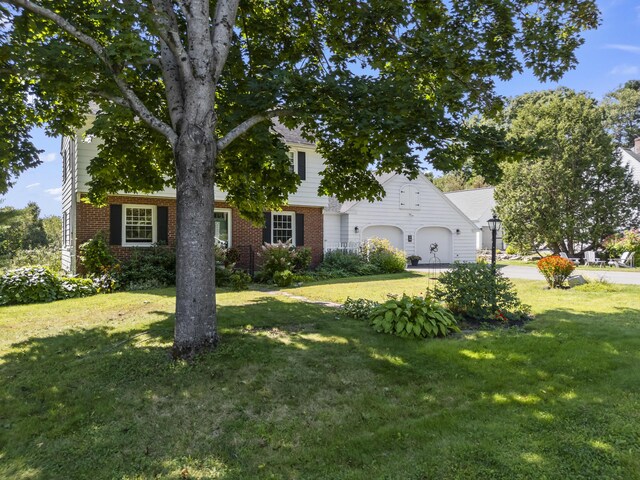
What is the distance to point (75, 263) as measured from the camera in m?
12.8

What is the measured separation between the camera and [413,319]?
6.15m

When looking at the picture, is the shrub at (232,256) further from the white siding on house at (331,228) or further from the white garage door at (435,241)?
the white garage door at (435,241)

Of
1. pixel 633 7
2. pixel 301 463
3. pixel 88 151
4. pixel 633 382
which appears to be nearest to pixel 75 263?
pixel 88 151

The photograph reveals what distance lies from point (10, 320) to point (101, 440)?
6220 mm

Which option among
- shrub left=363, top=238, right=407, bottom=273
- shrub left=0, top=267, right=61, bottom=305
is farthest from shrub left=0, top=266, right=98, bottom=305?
shrub left=363, top=238, right=407, bottom=273

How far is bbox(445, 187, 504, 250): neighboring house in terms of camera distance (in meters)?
31.0

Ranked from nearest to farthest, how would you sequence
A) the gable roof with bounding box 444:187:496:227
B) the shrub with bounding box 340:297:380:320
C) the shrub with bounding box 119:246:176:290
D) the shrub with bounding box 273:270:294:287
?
1. the shrub with bounding box 340:297:380:320
2. the shrub with bounding box 119:246:176:290
3. the shrub with bounding box 273:270:294:287
4. the gable roof with bounding box 444:187:496:227

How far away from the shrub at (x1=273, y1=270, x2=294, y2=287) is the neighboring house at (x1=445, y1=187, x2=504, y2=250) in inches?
859

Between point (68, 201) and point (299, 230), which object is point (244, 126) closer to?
point (299, 230)

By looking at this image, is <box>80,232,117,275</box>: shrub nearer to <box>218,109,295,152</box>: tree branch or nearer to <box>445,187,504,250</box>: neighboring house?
<box>218,109,295,152</box>: tree branch

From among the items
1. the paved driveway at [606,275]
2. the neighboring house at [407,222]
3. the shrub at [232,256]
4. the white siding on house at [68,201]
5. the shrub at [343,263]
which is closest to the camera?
the paved driveway at [606,275]

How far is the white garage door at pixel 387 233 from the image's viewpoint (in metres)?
20.0

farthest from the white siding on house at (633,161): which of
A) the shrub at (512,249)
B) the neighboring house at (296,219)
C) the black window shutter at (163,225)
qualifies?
the black window shutter at (163,225)

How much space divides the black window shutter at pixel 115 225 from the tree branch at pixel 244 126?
9391 mm
